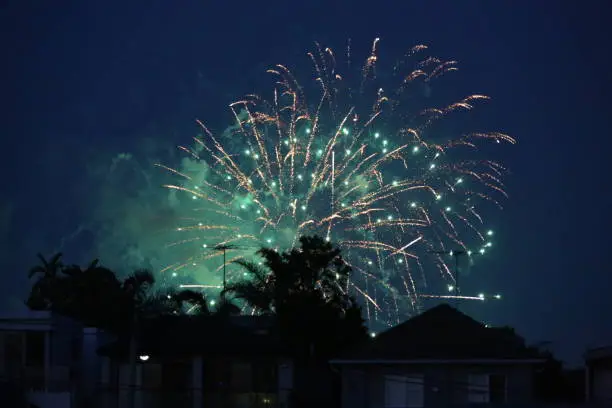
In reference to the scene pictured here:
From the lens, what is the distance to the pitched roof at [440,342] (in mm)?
30188

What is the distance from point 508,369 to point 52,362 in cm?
1708

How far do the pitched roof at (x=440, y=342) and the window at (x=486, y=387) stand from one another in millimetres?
609

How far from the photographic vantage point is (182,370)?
3953cm

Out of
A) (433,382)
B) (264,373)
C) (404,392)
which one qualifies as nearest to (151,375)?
(264,373)

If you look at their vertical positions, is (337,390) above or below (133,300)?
below

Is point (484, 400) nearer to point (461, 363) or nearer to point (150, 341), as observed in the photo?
point (461, 363)

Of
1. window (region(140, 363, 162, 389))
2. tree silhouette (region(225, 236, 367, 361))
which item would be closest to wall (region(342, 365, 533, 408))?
tree silhouette (region(225, 236, 367, 361))

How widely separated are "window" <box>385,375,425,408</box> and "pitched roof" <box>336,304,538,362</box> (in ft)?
2.12

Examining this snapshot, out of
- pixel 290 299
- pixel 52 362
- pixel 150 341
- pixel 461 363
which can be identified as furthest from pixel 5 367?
pixel 461 363

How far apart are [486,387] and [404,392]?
2347 millimetres

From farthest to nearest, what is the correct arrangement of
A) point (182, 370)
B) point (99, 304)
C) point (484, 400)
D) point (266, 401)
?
point (99, 304) < point (182, 370) < point (266, 401) < point (484, 400)

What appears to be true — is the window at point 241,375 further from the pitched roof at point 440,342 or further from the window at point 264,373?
the pitched roof at point 440,342

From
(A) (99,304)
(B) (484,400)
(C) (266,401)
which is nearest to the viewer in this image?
(B) (484,400)

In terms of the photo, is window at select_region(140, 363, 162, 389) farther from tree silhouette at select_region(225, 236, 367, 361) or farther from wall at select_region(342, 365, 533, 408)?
wall at select_region(342, 365, 533, 408)
